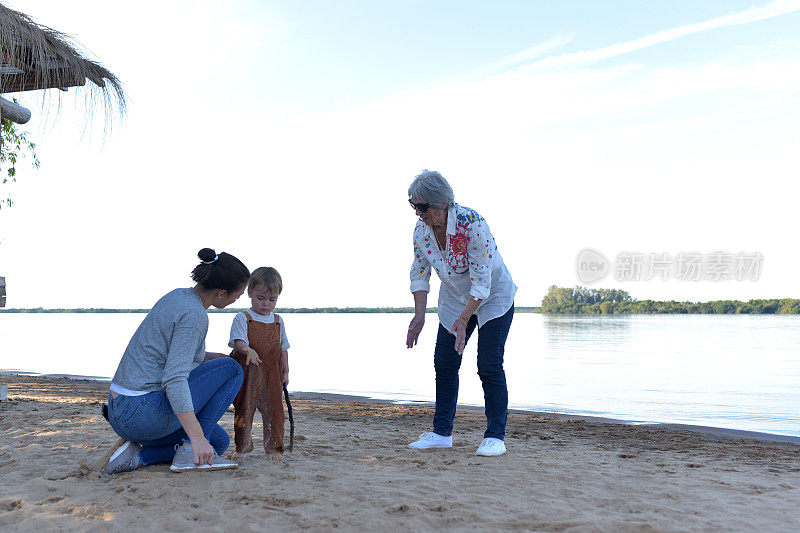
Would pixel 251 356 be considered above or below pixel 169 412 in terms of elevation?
above

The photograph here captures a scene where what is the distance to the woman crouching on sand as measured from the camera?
2.72 metres

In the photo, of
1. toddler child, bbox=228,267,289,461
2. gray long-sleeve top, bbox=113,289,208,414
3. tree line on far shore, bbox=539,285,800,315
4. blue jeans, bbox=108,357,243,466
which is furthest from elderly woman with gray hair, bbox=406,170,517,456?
tree line on far shore, bbox=539,285,800,315

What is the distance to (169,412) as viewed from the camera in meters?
2.85

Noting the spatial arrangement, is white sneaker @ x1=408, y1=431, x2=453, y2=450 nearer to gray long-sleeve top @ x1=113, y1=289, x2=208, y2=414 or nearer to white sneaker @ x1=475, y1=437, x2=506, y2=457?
white sneaker @ x1=475, y1=437, x2=506, y2=457

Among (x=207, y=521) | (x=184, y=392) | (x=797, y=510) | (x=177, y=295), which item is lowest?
(x=207, y=521)

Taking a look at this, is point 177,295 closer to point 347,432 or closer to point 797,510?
point 347,432

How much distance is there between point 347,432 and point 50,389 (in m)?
5.33

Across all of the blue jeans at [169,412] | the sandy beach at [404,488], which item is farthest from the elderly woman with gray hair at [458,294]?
the blue jeans at [169,412]

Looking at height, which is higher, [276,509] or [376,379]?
[276,509]

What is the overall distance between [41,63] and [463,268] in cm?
435

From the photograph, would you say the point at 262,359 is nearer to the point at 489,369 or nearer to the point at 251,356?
the point at 251,356

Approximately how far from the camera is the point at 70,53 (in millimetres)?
5746

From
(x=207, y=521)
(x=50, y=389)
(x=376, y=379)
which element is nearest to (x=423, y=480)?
(x=207, y=521)

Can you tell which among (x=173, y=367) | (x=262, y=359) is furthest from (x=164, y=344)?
(x=262, y=359)
